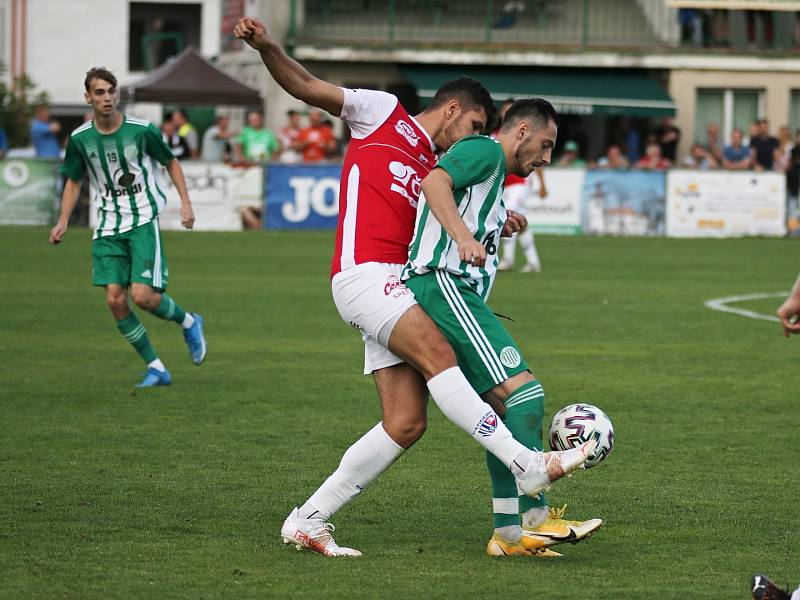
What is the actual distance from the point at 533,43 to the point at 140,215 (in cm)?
2949

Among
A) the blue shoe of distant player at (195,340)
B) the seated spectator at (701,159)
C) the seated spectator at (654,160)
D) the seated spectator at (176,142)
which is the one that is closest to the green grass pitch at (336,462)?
the blue shoe of distant player at (195,340)

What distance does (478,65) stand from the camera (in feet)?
124

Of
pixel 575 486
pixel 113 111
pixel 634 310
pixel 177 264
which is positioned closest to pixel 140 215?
pixel 113 111

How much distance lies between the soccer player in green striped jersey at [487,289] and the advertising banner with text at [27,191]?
21.9 m

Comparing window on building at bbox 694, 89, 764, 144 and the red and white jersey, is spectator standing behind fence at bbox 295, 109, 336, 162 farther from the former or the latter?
the red and white jersey

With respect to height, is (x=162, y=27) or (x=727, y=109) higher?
(x=162, y=27)

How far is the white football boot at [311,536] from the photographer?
6055 millimetres

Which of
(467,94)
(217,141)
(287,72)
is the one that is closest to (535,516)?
(467,94)

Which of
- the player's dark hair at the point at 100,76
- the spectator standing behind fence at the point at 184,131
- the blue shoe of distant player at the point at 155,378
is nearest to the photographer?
the player's dark hair at the point at 100,76

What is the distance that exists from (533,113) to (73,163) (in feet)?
17.8

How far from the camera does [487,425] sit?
5.87m

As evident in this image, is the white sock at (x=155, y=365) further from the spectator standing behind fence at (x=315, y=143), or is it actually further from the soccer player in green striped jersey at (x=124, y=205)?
the spectator standing behind fence at (x=315, y=143)

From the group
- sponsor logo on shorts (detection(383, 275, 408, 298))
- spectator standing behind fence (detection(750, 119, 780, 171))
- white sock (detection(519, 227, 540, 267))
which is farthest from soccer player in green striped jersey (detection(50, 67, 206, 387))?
spectator standing behind fence (detection(750, 119, 780, 171))

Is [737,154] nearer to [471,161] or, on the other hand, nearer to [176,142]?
[176,142]
